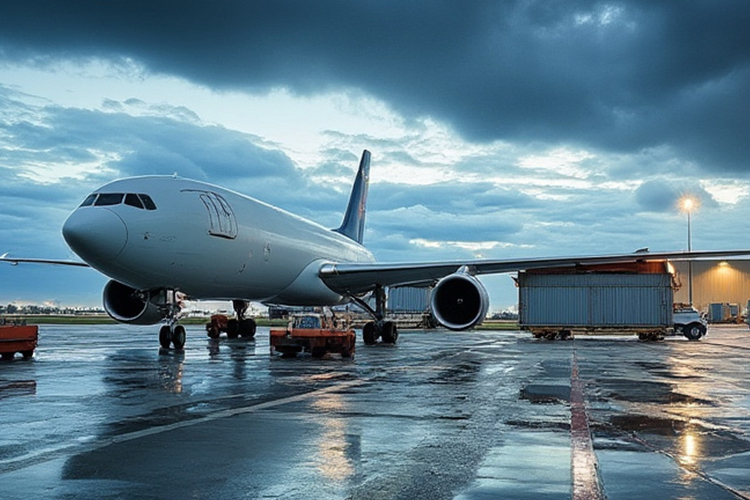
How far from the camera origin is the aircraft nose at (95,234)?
14773 millimetres

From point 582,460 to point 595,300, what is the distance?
29878 millimetres

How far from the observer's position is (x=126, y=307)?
20391 millimetres

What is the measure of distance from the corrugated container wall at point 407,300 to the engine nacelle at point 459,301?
4145 cm

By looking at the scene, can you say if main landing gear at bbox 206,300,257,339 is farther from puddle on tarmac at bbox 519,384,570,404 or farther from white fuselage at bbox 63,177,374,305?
puddle on tarmac at bbox 519,384,570,404

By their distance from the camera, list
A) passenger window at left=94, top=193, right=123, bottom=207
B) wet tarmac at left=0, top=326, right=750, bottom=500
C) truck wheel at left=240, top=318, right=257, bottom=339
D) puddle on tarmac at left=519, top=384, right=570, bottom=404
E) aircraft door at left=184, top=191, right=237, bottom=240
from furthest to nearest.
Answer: truck wheel at left=240, top=318, right=257, bottom=339 → aircraft door at left=184, top=191, right=237, bottom=240 → passenger window at left=94, top=193, right=123, bottom=207 → puddle on tarmac at left=519, top=384, right=570, bottom=404 → wet tarmac at left=0, top=326, right=750, bottom=500

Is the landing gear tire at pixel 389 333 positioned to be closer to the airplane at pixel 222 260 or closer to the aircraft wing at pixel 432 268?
the airplane at pixel 222 260

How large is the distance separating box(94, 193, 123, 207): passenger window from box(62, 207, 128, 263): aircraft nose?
36 centimetres

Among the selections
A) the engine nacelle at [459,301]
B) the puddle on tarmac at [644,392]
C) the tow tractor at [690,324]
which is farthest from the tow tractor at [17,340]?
the tow tractor at [690,324]

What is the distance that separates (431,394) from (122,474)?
5637mm

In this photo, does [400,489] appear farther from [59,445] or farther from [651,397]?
[651,397]

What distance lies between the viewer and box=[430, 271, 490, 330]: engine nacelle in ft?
61.8

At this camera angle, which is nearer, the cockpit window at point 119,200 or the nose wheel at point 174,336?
the cockpit window at point 119,200

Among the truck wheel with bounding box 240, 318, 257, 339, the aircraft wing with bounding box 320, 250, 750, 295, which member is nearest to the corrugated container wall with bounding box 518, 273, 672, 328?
the aircraft wing with bounding box 320, 250, 750, 295

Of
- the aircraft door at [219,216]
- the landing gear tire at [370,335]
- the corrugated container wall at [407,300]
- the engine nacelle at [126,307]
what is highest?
the aircraft door at [219,216]
